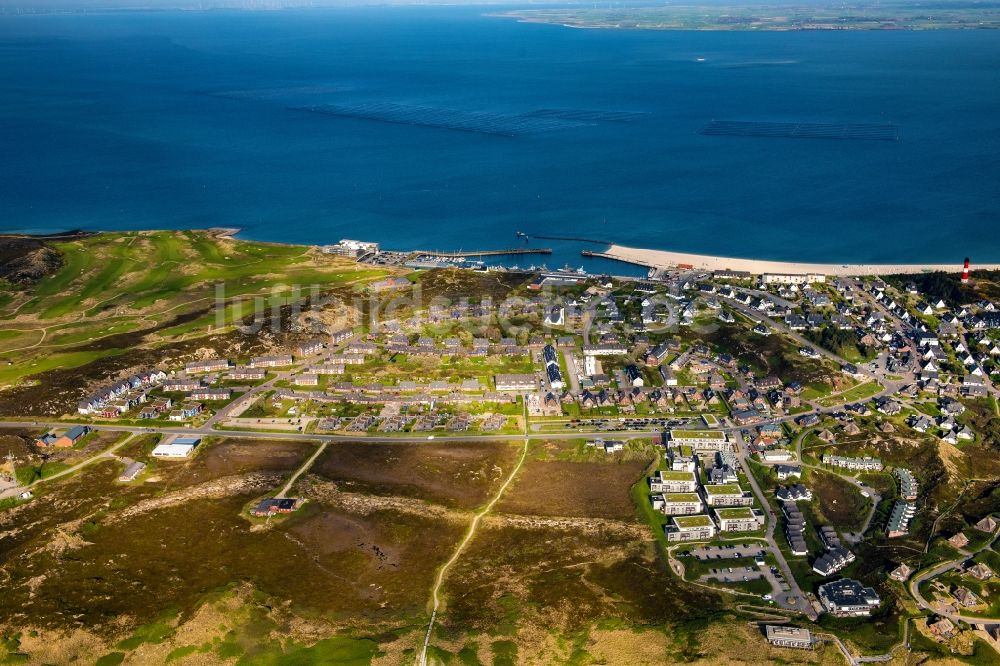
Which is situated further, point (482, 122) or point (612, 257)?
point (482, 122)

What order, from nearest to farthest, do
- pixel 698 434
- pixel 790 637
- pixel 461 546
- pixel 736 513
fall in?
1. pixel 790 637
2. pixel 461 546
3. pixel 736 513
4. pixel 698 434

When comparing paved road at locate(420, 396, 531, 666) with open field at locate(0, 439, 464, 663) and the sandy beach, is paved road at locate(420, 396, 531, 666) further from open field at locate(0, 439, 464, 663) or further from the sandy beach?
the sandy beach

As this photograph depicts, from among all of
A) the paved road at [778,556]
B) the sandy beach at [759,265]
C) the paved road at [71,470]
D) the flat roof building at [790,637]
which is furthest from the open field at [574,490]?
the sandy beach at [759,265]

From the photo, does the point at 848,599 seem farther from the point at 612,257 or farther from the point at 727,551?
the point at 612,257

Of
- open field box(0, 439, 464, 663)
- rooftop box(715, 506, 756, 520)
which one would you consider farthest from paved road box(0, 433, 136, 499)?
rooftop box(715, 506, 756, 520)

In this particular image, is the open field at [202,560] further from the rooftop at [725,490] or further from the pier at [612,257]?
the pier at [612,257]

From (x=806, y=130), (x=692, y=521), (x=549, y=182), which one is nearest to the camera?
(x=692, y=521)

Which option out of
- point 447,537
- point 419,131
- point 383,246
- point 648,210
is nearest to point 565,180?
point 648,210

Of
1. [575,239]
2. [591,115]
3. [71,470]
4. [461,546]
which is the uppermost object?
[591,115]

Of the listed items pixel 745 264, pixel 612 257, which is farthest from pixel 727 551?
pixel 612 257

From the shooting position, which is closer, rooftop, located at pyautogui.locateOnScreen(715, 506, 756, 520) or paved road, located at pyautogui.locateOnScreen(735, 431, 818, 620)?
paved road, located at pyautogui.locateOnScreen(735, 431, 818, 620)
